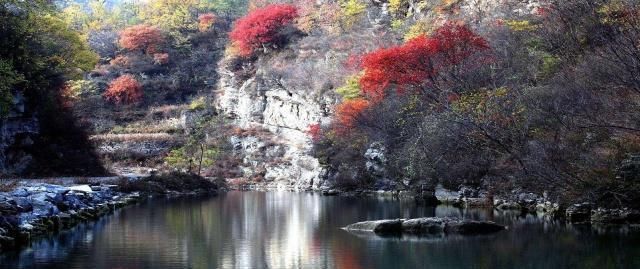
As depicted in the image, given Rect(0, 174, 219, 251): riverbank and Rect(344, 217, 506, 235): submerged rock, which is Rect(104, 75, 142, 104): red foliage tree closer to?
Rect(0, 174, 219, 251): riverbank

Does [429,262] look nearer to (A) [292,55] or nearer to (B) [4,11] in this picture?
(B) [4,11]

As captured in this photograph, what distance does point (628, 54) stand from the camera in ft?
60.6

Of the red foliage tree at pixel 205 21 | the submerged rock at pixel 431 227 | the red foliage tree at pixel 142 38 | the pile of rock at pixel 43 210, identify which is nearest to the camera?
the pile of rock at pixel 43 210

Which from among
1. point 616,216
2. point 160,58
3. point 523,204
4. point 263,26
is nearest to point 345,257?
point 616,216

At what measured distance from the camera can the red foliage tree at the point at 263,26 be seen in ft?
219

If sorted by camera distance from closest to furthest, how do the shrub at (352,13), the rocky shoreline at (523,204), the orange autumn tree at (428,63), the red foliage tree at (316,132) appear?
the rocky shoreline at (523,204) < the orange autumn tree at (428,63) < the red foliage tree at (316,132) < the shrub at (352,13)

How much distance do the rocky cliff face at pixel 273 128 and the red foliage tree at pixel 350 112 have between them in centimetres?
536

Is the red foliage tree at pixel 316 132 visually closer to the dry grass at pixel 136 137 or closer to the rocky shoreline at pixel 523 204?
the rocky shoreline at pixel 523 204

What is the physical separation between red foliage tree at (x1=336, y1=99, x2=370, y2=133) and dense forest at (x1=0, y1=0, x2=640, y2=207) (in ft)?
0.46

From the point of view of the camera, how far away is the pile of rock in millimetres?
16078

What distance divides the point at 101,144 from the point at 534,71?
1540 inches

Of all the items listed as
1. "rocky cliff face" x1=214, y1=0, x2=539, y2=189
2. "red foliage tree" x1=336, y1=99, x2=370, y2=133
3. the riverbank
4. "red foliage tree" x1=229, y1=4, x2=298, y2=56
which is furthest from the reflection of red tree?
"red foliage tree" x1=229, y1=4, x2=298, y2=56

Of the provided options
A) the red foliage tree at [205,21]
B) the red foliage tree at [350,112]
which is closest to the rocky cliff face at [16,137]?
the red foliage tree at [350,112]

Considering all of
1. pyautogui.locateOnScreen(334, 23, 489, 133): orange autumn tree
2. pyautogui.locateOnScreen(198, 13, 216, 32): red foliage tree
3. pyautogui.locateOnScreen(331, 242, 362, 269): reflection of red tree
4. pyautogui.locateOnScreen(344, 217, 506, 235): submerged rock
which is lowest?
pyautogui.locateOnScreen(331, 242, 362, 269): reflection of red tree
